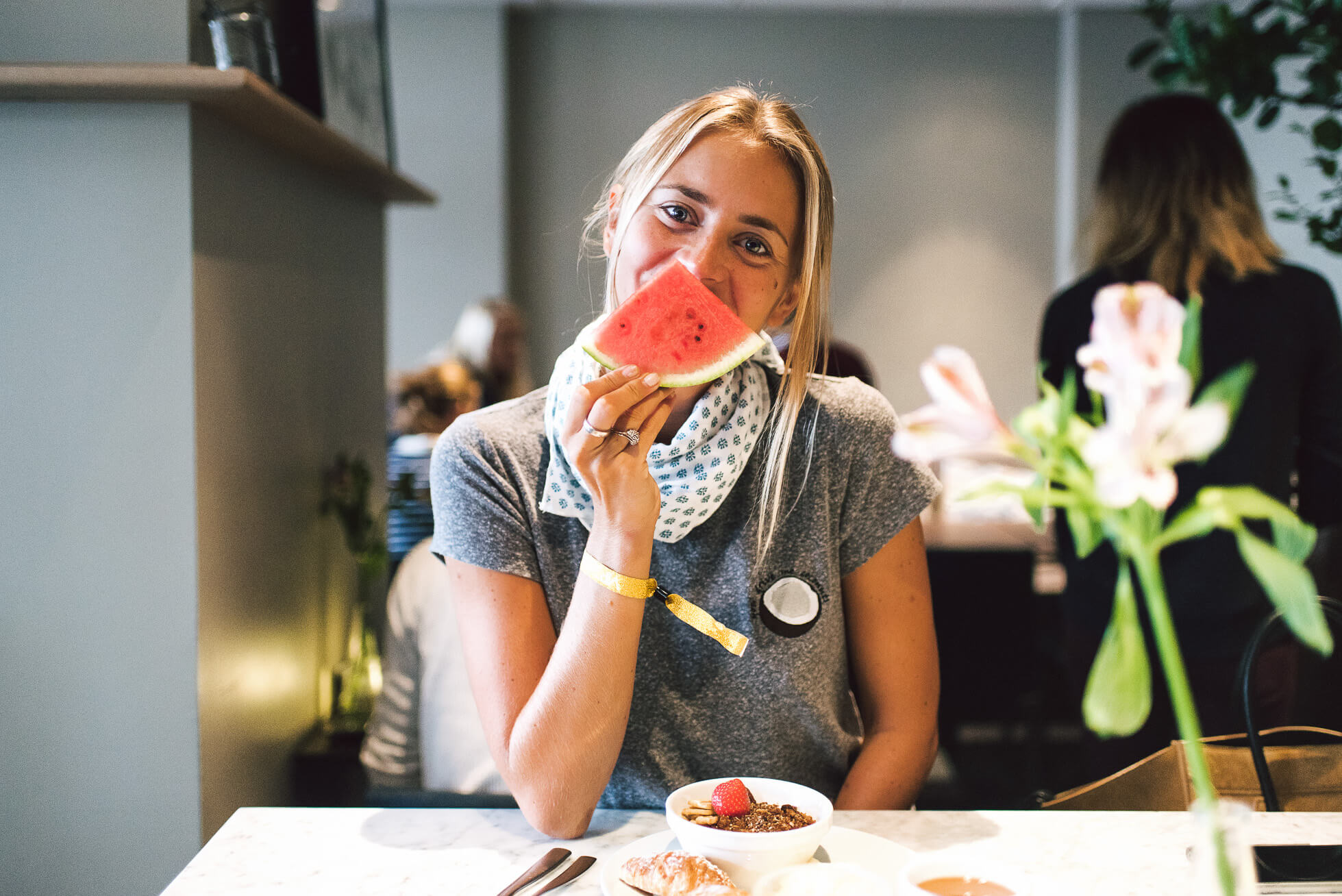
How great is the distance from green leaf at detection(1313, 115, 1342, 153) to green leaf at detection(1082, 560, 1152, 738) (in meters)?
2.04

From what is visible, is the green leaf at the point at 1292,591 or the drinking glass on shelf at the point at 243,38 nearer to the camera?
the green leaf at the point at 1292,591

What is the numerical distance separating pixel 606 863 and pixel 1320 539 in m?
2.35

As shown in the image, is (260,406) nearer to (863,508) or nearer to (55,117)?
(55,117)

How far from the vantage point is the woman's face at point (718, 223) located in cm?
134

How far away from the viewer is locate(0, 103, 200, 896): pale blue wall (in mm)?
1602

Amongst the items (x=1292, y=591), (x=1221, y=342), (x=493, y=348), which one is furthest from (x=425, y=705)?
(x=493, y=348)

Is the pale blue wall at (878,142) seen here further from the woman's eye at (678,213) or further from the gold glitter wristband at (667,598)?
the gold glitter wristband at (667,598)

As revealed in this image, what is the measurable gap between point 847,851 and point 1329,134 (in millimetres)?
1987

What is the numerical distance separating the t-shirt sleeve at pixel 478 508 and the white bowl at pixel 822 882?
0.60 metres

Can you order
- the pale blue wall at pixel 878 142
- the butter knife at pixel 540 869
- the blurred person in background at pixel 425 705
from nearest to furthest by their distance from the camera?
the butter knife at pixel 540 869
the blurred person in background at pixel 425 705
the pale blue wall at pixel 878 142

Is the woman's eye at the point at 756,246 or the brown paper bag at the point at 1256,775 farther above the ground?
the woman's eye at the point at 756,246

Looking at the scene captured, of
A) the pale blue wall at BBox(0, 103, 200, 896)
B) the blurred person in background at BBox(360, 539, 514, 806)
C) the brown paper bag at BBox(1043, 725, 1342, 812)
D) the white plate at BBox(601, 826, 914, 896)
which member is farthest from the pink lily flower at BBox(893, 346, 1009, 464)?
the pale blue wall at BBox(0, 103, 200, 896)

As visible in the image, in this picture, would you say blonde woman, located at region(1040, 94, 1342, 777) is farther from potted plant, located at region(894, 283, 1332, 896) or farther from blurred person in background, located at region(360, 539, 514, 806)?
potted plant, located at region(894, 283, 1332, 896)

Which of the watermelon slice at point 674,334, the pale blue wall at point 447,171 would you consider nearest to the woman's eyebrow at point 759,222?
the watermelon slice at point 674,334
